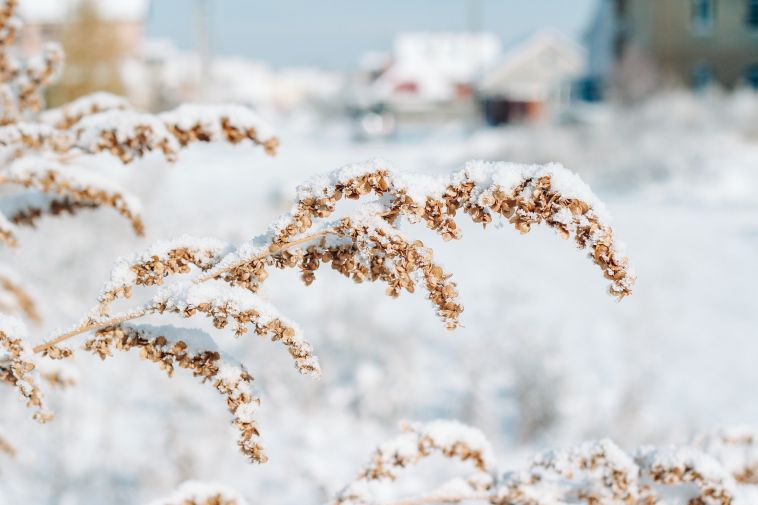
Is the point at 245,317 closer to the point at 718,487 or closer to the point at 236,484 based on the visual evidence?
the point at 718,487

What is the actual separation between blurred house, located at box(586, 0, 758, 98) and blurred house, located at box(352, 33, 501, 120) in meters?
11.2

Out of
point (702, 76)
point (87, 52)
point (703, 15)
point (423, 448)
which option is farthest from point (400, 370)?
point (703, 15)

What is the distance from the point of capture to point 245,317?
1185 mm

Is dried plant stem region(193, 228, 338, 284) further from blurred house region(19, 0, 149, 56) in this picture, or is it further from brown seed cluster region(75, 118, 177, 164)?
blurred house region(19, 0, 149, 56)

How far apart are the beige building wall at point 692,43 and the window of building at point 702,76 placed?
0.03 m

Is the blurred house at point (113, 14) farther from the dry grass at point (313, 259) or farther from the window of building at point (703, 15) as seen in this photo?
the dry grass at point (313, 259)

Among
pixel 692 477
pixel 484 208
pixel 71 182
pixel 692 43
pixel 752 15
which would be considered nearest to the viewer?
pixel 484 208

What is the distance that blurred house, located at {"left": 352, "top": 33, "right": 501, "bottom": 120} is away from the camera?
5012 centimetres

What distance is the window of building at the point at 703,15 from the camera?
2836cm

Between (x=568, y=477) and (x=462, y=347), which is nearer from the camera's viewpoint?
(x=568, y=477)

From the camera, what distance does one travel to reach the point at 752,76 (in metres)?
28.6

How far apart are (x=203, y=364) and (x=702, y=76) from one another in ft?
100

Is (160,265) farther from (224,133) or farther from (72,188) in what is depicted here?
(72,188)

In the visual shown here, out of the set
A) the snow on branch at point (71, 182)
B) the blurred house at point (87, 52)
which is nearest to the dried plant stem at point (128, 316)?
the snow on branch at point (71, 182)
